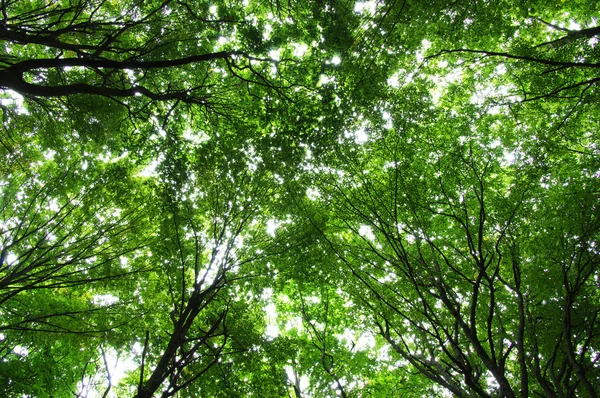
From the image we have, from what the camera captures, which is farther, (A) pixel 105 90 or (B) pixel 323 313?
(B) pixel 323 313

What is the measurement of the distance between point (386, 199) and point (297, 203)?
2.25 metres

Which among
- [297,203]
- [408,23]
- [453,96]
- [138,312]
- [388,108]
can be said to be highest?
[453,96]

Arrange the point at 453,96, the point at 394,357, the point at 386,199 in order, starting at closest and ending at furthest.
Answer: the point at 386,199, the point at 453,96, the point at 394,357

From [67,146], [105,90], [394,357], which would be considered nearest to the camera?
[105,90]

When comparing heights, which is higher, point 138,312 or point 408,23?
point 408,23

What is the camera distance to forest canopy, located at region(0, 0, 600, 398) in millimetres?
6492

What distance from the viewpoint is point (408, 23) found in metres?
6.63

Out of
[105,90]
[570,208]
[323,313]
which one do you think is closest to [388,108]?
[570,208]

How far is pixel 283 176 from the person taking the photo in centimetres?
787

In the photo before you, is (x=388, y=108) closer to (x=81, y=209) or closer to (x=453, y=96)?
(x=453, y=96)

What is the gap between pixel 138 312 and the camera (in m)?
8.38

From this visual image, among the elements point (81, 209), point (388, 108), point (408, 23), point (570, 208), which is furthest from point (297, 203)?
point (570, 208)

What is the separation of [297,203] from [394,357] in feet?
28.1

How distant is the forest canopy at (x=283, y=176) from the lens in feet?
21.3
